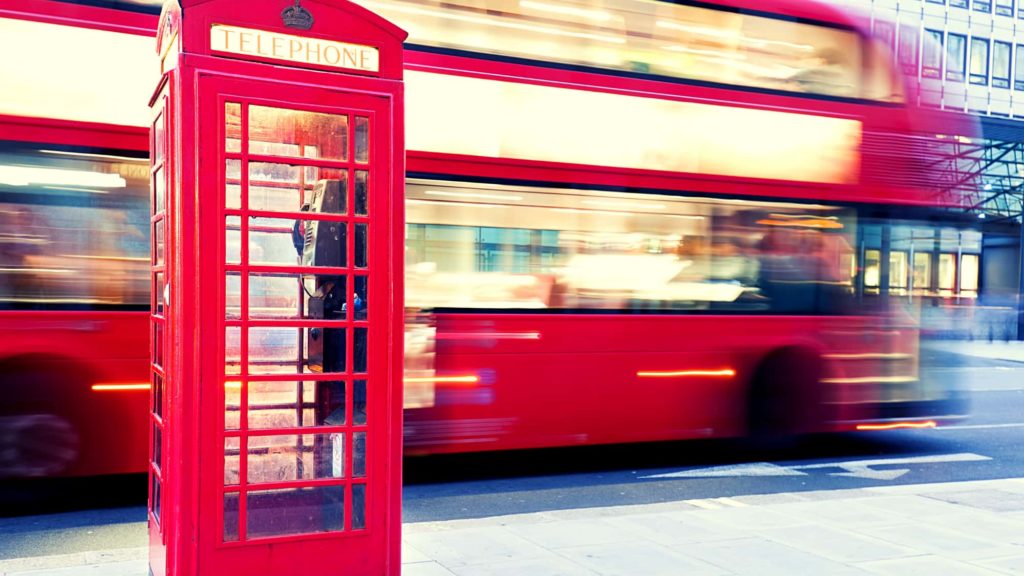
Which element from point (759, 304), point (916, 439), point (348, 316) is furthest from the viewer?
point (916, 439)

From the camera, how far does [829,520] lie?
6008mm

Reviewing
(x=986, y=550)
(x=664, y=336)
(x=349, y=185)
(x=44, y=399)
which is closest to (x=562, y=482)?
(x=664, y=336)

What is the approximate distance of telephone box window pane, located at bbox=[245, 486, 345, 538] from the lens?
3.88 m

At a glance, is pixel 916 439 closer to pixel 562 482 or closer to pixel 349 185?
pixel 562 482

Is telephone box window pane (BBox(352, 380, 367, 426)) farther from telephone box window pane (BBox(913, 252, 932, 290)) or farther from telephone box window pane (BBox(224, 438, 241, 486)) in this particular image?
telephone box window pane (BBox(913, 252, 932, 290))

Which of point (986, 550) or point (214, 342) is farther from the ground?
point (214, 342)

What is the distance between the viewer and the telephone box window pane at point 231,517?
378cm

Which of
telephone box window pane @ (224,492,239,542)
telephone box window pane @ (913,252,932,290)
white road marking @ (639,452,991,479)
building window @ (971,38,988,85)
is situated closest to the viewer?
telephone box window pane @ (224,492,239,542)

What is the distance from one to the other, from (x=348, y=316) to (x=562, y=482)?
13.8 ft

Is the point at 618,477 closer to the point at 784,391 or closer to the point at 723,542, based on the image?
the point at 784,391

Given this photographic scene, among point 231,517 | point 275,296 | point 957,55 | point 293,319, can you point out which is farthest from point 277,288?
point 957,55

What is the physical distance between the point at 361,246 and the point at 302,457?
0.89 m

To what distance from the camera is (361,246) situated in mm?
3854

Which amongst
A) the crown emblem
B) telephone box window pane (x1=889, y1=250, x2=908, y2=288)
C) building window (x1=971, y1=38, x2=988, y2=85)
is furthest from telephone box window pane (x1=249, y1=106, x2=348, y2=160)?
building window (x1=971, y1=38, x2=988, y2=85)
